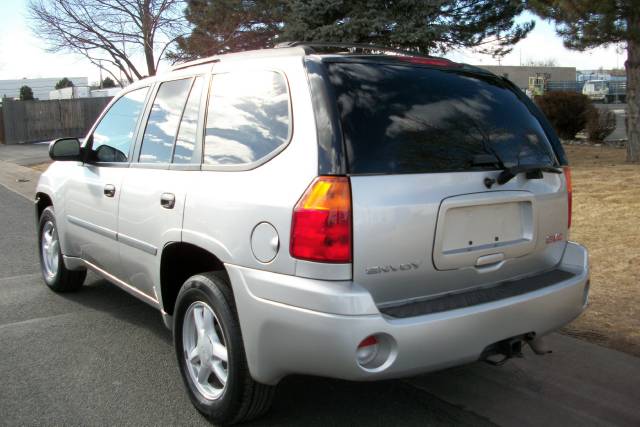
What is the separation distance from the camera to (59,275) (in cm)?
564

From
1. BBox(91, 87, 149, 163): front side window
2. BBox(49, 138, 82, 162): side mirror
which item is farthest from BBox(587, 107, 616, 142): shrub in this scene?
BBox(49, 138, 82, 162): side mirror

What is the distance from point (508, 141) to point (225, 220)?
5.00 feet

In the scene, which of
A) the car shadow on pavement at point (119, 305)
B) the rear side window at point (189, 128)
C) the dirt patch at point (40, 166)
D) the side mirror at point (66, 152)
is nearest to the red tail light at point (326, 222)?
the rear side window at point (189, 128)

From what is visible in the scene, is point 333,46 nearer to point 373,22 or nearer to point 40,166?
point 373,22

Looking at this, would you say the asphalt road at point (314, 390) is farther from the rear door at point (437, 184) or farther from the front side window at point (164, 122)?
the front side window at point (164, 122)

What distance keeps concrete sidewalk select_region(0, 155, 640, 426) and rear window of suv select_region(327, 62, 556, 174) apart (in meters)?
1.33

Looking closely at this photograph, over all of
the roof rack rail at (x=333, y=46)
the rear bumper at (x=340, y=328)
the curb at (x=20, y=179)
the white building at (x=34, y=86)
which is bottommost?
the curb at (x=20, y=179)

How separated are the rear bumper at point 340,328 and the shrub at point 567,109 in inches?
680

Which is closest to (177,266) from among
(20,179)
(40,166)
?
(20,179)

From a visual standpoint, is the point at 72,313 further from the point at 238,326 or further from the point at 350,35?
the point at 350,35

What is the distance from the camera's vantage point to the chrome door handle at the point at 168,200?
11.6ft

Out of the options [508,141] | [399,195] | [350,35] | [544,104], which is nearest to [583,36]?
[350,35]

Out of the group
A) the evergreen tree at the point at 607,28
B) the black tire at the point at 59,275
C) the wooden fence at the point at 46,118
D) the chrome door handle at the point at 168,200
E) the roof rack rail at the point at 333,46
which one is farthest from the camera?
the wooden fence at the point at 46,118

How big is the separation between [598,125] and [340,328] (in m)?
18.3
